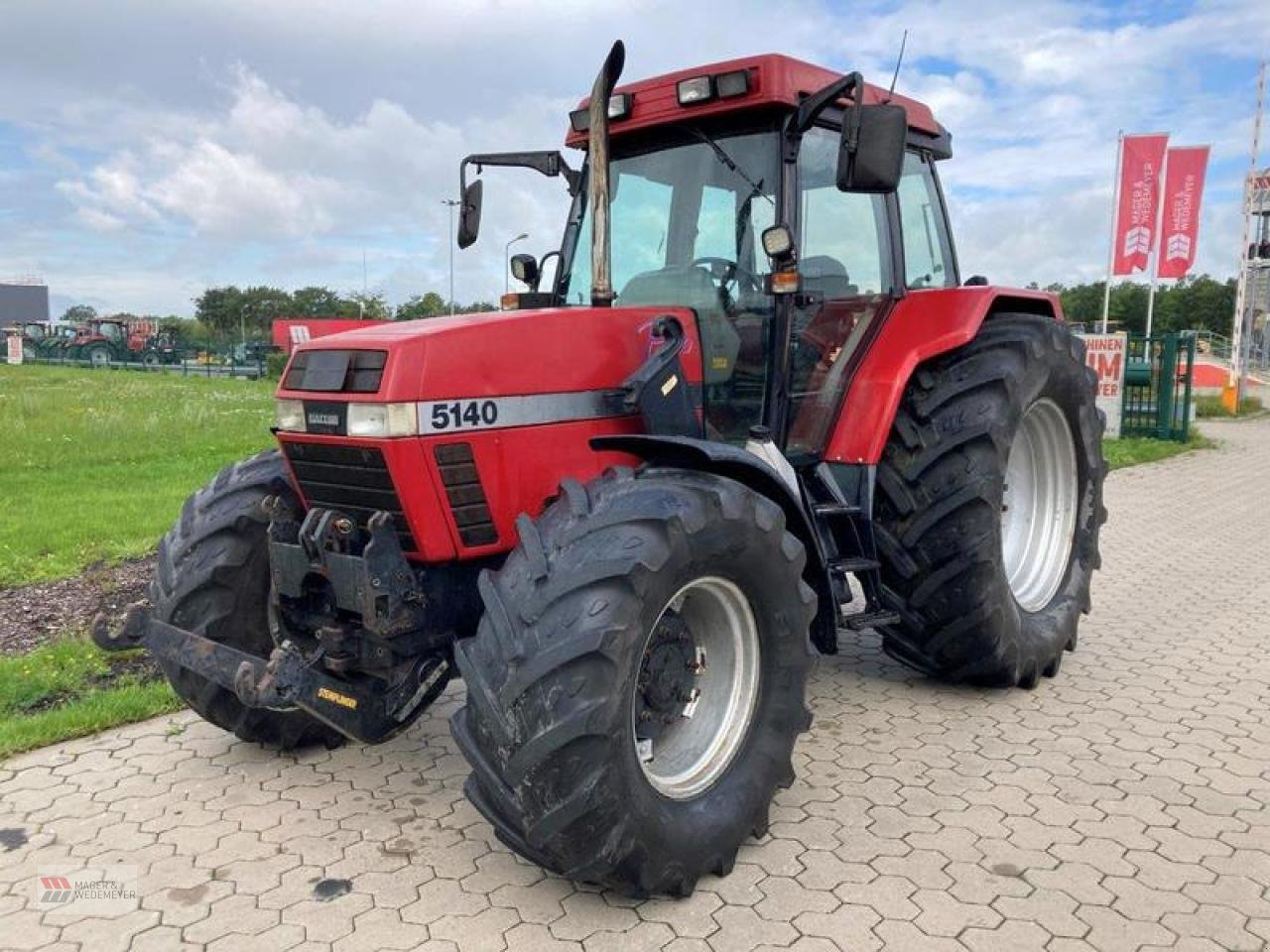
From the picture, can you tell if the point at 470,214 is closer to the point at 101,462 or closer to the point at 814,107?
the point at 814,107

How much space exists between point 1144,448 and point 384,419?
14752 millimetres

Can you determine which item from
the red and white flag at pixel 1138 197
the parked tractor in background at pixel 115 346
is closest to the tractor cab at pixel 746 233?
the red and white flag at pixel 1138 197

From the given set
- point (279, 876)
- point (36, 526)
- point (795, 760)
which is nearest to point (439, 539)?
point (279, 876)

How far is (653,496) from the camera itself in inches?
120

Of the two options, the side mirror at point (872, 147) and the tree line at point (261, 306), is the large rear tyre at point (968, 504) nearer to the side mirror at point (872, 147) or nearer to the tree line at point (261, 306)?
the side mirror at point (872, 147)

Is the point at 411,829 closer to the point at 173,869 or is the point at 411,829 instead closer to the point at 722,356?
the point at 173,869

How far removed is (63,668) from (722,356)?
12.1ft

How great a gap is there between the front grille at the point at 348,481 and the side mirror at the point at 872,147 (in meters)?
1.92

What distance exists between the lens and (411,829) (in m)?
3.60

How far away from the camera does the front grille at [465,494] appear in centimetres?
323

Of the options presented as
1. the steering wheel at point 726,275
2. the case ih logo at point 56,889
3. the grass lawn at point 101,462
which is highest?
the steering wheel at point 726,275

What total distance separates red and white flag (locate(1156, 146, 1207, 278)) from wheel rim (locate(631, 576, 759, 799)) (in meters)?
18.2

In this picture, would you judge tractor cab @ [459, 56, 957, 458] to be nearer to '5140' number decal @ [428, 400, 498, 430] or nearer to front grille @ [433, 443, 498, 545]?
'5140' number decal @ [428, 400, 498, 430]

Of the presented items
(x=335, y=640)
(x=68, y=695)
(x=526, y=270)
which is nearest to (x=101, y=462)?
(x=68, y=695)
